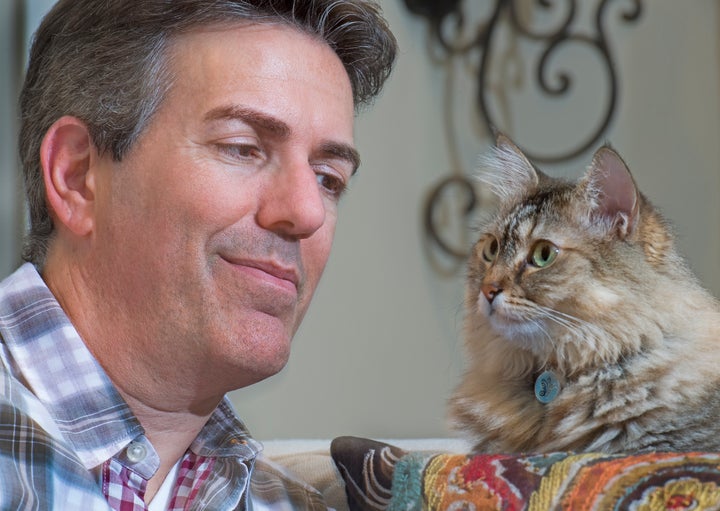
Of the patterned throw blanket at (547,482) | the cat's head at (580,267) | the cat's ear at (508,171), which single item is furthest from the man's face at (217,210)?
the cat's ear at (508,171)

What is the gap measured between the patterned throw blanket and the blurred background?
1.12m

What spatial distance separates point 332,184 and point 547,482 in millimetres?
537

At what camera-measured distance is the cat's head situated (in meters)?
1.18

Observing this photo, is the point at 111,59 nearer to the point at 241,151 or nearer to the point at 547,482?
the point at 241,151

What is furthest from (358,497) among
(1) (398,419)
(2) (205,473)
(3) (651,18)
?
(3) (651,18)

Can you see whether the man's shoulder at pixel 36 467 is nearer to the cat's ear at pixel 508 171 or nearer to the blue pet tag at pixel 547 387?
the blue pet tag at pixel 547 387

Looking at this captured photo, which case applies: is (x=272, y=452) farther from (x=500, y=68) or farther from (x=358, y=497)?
(x=500, y=68)

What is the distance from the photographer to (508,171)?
4.90ft

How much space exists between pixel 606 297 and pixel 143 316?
61 cm

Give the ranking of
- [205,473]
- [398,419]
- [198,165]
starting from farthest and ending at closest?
[398,419]
[205,473]
[198,165]

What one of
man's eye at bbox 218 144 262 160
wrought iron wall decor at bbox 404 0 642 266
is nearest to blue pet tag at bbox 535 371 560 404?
man's eye at bbox 218 144 262 160

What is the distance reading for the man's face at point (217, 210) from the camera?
1.03 meters

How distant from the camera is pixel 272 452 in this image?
1.49 meters

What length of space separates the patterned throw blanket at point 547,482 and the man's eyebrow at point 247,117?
414 mm
